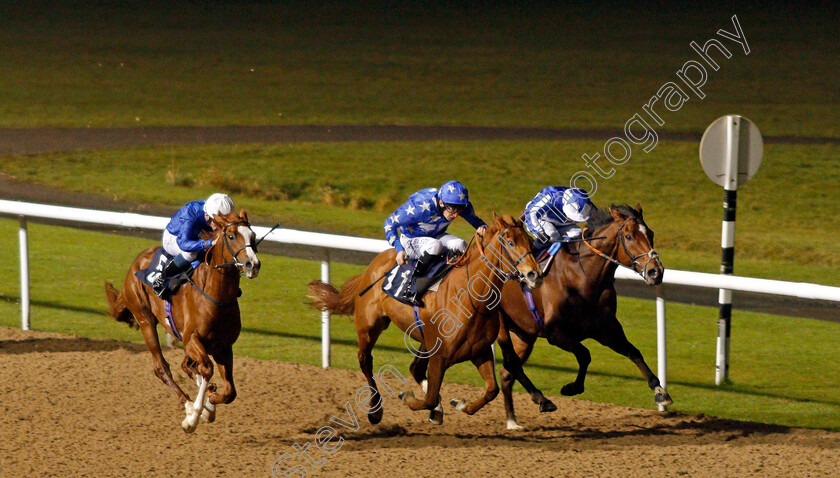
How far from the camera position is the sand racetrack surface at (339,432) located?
219 inches

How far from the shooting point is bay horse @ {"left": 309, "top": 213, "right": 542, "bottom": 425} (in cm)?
539

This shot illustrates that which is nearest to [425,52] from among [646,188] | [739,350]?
[646,188]

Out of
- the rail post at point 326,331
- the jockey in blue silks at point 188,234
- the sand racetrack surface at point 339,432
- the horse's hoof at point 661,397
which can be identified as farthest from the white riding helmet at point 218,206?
the horse's hoof at point 661,397

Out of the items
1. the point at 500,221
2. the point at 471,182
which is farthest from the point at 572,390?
the point at 471,182

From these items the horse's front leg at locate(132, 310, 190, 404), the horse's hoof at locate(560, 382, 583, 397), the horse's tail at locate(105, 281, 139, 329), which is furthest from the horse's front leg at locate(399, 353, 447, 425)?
the horse's tail at locate(105, 281, 139, 329)

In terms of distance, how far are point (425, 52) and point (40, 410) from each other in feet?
66.1

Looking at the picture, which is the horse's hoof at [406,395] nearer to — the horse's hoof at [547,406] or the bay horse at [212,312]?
the horse's hoof at [547,406]

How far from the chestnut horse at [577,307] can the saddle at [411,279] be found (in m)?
0.65

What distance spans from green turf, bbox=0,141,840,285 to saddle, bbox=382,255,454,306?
6982 mm

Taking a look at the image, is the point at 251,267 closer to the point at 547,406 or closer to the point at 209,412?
the point at 209,412

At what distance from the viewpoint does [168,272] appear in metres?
6.23

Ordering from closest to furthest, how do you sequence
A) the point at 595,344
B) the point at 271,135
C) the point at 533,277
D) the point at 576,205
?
the point at 533,277 → the point at 576,205 → the point at 595,344 → the point at 271,135

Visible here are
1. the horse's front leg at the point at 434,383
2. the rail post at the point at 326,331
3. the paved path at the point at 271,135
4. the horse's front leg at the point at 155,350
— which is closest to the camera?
the horse's front leg at the point at 434,383

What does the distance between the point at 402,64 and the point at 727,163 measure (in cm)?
1781
